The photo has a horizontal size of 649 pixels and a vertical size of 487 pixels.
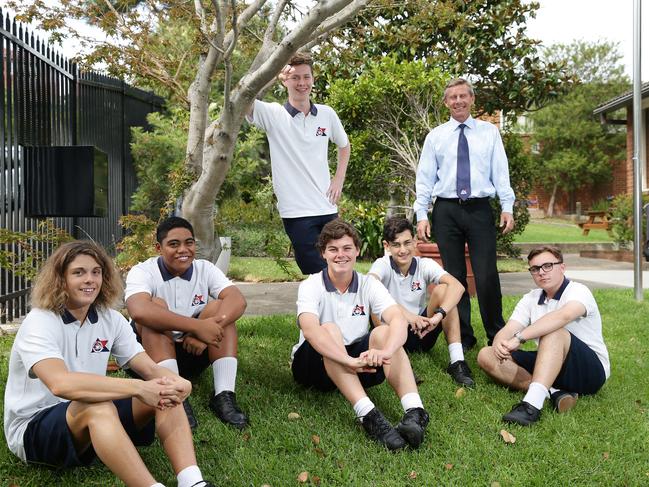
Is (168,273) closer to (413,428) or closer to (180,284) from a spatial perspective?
(180,284)

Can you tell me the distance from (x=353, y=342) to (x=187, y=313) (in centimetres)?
104

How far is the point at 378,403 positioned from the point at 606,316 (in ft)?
12.3

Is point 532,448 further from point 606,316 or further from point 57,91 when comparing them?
point 57,91

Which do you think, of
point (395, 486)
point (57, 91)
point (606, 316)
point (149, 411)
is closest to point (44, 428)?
point (149, 411)

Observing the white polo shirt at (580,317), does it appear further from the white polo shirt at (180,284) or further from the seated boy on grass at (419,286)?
the white polo shirt at (180,284)

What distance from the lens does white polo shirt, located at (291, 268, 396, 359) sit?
3.97 meters

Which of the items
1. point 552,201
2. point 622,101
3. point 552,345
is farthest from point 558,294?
point 552,201

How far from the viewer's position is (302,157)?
4.63 meters

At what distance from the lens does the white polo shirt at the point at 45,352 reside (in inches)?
114

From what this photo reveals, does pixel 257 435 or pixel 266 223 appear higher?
pixel 266 223

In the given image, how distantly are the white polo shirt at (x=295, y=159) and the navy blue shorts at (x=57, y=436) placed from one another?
1997mm

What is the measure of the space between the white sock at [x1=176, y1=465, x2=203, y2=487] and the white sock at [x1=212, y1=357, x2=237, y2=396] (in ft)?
3.43

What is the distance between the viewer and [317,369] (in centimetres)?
413

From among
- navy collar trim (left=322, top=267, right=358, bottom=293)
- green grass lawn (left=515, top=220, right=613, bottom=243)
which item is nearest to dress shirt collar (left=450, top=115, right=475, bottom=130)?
navy collar trim (left=322, top=267, right=358, bottom=293)
